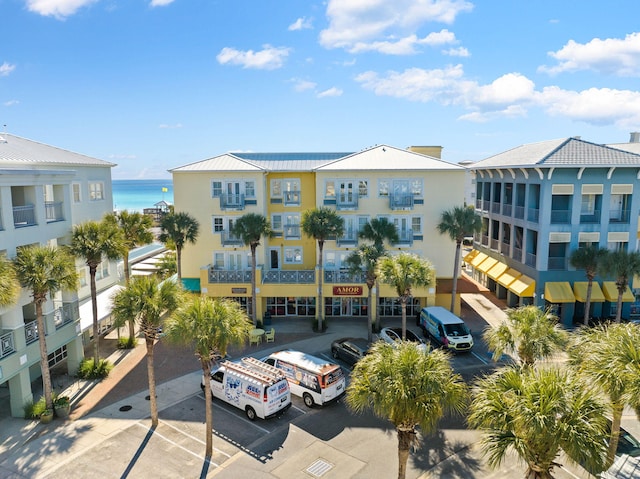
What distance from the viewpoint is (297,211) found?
35.3m

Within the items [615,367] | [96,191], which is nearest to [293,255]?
[96,191]

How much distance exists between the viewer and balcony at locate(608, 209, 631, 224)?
32469 millimetres

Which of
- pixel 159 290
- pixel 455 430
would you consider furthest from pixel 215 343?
pixel 455 430

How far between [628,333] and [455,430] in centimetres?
874

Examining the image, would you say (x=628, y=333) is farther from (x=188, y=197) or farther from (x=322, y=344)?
(x=188, y=197)

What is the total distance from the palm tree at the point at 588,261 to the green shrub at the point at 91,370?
1151 inches

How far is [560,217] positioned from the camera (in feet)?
107

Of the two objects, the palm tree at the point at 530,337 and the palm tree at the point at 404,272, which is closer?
the palm tree at the point at 530,337

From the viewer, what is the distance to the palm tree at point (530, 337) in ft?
57.2

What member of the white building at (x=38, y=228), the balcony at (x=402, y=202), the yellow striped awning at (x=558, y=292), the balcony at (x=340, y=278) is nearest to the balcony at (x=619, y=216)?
the yellow striped awning at (x=558, y=292)

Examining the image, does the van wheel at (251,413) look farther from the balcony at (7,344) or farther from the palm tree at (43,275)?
the balcony at (7,344)

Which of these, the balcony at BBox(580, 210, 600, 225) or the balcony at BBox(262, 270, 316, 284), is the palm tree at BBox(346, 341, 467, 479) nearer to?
the balcony at BBox(262, 270, 316, 284)

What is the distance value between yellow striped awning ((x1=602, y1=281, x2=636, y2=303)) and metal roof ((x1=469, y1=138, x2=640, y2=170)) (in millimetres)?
8388

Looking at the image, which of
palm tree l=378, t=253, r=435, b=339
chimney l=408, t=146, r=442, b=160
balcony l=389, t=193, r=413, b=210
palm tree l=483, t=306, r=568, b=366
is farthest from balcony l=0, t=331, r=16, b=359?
chimney l=408, t=146, r=442, b=160
